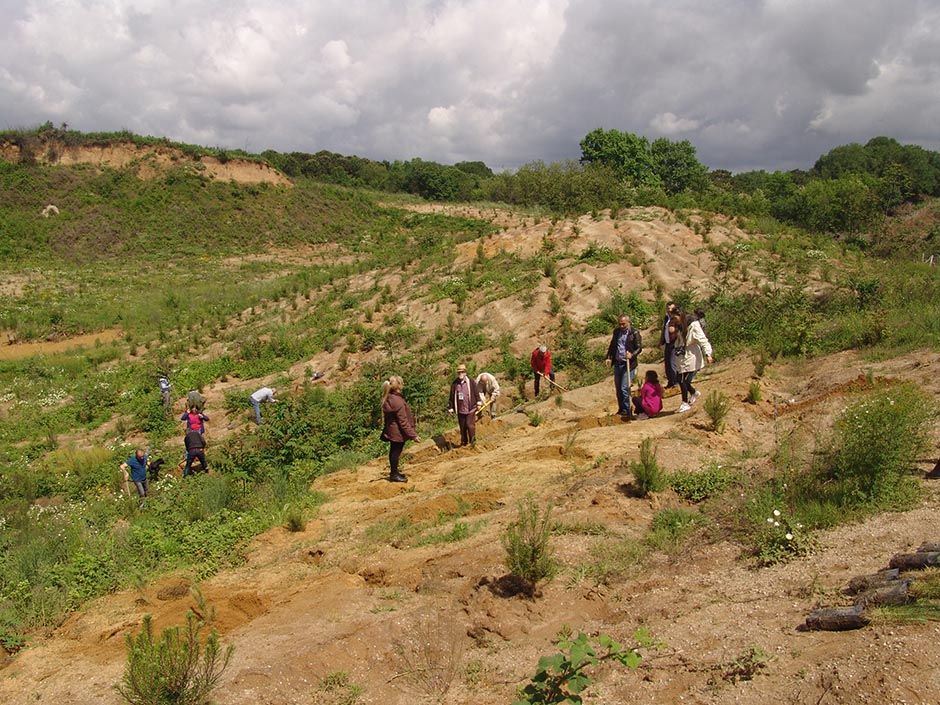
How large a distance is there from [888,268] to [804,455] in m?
10.6

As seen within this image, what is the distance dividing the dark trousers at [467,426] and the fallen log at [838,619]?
6.16m

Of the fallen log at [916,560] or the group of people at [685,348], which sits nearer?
the fallen log at [916,560]

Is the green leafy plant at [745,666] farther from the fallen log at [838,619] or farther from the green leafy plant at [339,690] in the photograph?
the green leafy plant at [339,690]

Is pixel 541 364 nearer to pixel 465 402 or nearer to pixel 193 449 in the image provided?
pixel 465 402

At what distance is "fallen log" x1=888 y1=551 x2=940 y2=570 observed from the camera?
3.74 meters

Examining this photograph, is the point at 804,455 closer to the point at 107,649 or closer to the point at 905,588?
the point at 905,588

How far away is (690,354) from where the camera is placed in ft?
28.1

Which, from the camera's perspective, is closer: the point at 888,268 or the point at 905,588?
the point at 905,588

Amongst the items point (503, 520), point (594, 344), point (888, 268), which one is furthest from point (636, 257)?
point (503, 520)

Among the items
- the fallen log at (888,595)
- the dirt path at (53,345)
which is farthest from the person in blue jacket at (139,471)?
the dirt path at (53,345)

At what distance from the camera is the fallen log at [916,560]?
12.3 feet

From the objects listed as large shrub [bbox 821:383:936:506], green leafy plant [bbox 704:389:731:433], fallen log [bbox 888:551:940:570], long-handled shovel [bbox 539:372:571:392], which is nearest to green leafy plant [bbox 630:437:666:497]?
large shrub [bbox 821:383:936:506]

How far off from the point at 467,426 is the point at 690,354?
128 inches

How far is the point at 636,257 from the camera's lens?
17469 millimetres
